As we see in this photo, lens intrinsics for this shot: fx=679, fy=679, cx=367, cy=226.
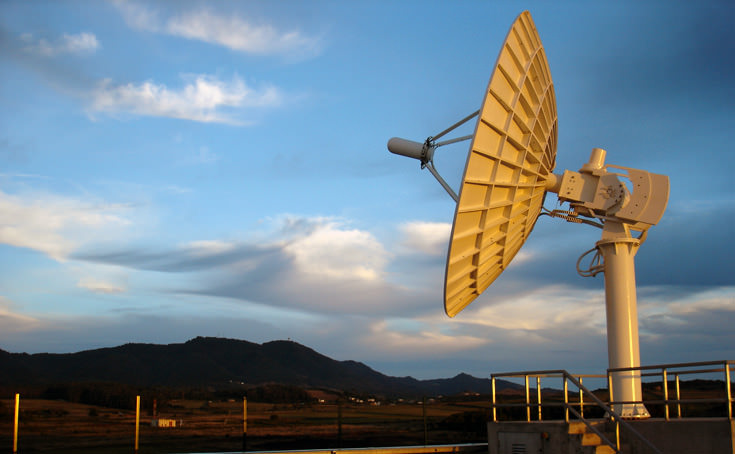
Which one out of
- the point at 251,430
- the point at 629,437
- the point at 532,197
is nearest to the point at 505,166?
the point at 532,197

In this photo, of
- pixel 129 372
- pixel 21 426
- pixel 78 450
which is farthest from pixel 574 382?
pixel 129 372

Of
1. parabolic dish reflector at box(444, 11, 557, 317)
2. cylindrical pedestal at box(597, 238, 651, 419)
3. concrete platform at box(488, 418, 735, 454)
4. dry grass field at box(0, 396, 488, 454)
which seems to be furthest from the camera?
dry grass field at box(0, 396, 488, 454)

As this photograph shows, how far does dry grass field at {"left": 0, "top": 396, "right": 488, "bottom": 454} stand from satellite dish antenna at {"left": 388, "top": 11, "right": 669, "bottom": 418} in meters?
7.90

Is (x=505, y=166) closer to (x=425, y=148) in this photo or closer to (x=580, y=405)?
(x=425, y=148)

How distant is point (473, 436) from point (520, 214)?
1429 cm

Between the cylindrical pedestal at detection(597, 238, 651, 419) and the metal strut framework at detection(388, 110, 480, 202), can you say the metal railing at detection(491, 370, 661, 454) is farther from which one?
the metal strut framework at detection(388, 110, 480, 202)

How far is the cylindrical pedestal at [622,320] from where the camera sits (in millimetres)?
15977

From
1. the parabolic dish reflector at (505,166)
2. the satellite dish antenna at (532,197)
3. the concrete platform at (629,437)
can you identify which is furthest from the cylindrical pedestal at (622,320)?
the parabolic dish reflector at (505,166)

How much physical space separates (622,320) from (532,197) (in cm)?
367

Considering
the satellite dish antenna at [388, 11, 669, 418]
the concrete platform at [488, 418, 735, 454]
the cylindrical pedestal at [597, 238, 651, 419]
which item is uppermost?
the satellite dish antenna at [388, 11, 669, 418]

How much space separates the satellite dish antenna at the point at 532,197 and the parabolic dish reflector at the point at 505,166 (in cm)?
3

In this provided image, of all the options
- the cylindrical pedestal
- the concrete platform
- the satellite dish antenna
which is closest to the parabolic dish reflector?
the satellite dish antenna

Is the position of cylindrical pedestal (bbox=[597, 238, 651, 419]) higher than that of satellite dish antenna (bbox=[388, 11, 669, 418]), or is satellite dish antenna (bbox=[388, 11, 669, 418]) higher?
satellite dish antenna (bbox=[388, 11, 669, 418])

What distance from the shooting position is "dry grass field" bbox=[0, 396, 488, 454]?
24.2 metres
